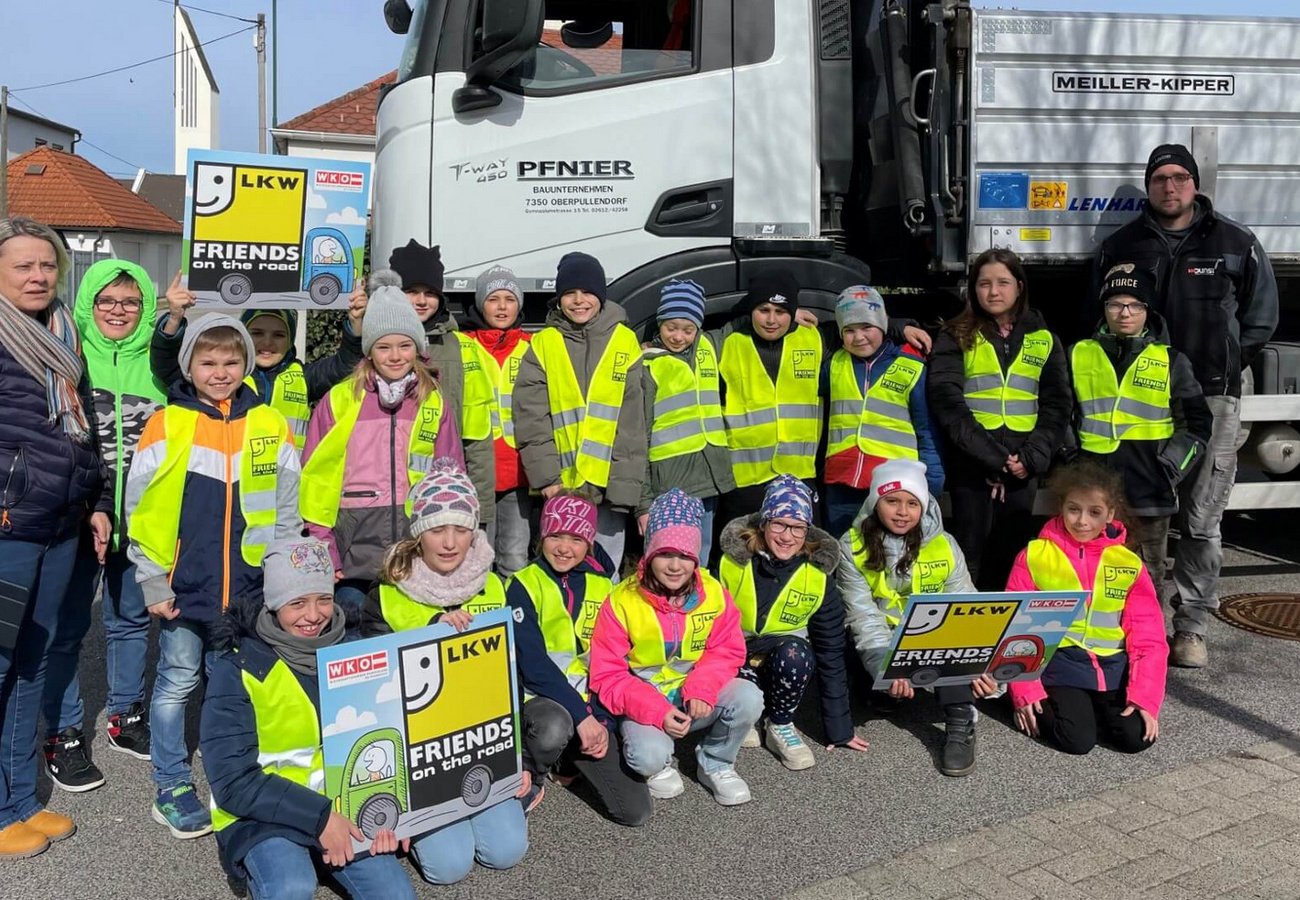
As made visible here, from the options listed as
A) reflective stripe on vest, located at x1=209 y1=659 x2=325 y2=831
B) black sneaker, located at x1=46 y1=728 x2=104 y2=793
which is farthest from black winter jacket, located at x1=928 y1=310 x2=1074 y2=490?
black sneaker, located at x1=46 y1=728 x2=104 y2=793

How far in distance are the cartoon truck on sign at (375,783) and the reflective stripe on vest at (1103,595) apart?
8.10ft

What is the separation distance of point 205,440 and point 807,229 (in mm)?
2812

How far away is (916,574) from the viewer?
4199 mm

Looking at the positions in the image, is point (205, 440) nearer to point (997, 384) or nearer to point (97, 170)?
point (997, 384)

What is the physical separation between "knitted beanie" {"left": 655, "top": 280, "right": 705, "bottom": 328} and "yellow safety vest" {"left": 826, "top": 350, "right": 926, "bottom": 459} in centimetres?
62

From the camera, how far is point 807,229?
517 centimetres

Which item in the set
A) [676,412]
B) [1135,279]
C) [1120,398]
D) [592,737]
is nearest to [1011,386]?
[1120,398]

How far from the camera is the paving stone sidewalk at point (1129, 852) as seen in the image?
120 inches

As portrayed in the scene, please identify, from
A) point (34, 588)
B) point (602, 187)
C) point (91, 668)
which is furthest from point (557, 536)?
point (91, 668)

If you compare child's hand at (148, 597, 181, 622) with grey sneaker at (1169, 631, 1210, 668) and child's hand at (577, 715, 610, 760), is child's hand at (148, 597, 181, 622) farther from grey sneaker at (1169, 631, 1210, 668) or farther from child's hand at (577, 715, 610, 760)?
grey sneaker at (1169, 631, 1210, 668)

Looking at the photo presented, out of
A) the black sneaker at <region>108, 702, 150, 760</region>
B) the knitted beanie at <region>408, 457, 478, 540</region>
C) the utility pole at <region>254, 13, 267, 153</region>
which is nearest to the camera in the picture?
the knitted beanie at <region>408, 457, 478, 540</region>

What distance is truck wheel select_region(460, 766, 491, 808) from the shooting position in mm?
3199

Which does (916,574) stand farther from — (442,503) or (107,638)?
(107,638)

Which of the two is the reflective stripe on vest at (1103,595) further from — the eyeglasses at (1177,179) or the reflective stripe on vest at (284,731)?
the reflective stripe on vest at (284,731)
